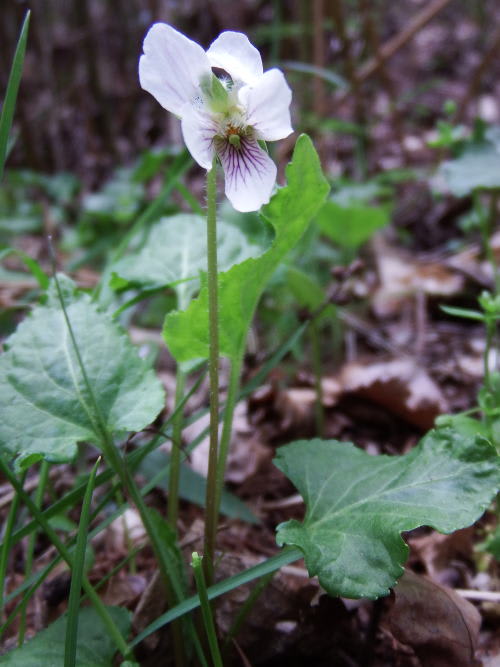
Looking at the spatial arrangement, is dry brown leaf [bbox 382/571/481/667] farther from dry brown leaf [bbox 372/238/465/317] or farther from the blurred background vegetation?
the blurred background vegetation

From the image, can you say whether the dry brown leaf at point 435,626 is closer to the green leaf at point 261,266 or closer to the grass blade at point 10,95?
the green leaf at point 261,266

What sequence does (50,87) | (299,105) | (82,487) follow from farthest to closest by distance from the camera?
1. (50,87)
2. (299,105)
3. (82,487)

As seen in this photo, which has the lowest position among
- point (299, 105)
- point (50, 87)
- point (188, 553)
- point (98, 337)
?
point (188, 553)

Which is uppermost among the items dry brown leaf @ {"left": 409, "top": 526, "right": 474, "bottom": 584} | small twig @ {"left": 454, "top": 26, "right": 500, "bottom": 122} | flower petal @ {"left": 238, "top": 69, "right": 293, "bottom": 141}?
small twig @ {"left": 454, "top": 26, "right": 500, "bottom": 122}

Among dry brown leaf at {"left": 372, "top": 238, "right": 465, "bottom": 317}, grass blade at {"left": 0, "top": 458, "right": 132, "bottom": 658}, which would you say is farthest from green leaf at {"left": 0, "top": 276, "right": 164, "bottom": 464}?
dry brown leaf at {"left": 372, "top": 238, "right": 465, "bottom": 317}

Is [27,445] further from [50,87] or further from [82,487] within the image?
[50,87]

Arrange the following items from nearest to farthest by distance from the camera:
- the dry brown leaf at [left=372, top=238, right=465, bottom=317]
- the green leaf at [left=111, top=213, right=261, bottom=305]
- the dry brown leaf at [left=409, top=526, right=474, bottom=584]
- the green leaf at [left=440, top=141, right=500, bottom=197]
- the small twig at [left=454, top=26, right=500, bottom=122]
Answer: the dry brown leaf at [left=409, top=526, right=474, bottom=584] → the green leaf at [left=111, top=213, right=261, bottom=305] → the green leaf at [left=440, top=141, right=500, bottom=197] → the dry brown leaf at [left=372, top=238, right=465, bottom=317] → the small twig at [left=454, top=26, right=500, bottom=122]

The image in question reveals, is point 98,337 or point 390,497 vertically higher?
point 98,337

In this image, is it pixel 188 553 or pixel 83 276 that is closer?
pixel 188 553

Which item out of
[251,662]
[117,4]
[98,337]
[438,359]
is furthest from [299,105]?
[251,662]
